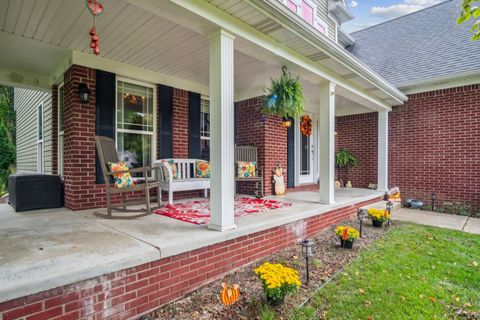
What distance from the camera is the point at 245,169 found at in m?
5.12

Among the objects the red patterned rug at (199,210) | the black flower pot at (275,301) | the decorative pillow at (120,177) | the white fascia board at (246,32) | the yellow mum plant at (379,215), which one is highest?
the white fascia board at (246,32)

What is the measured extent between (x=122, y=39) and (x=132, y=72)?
886 mm

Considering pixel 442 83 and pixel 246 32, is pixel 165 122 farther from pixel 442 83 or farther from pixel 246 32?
pixel 442 83

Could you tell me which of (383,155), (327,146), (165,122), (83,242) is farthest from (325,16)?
(83,242)

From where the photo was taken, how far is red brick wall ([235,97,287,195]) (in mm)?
5461

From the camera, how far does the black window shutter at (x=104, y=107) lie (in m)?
→ 3.90

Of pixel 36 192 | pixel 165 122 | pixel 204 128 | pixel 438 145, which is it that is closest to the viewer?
pixel 36 192

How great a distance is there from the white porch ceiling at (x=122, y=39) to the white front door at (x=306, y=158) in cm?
265

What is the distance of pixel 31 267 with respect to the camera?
1.68 metres

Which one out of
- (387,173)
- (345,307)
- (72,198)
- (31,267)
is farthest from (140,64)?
(387,173)

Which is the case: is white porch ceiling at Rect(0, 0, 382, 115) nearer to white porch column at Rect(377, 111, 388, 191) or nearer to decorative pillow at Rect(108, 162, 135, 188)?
decorative pillow at Rect(108, 162, 135, 188)

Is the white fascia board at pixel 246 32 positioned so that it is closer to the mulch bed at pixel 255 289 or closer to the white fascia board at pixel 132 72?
the white fascia board at pixel 132 72

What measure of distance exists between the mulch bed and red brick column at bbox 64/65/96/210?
2.49 m

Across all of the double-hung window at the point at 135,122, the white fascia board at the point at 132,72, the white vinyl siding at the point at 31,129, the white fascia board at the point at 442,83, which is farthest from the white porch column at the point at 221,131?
the white fascia board at the point at 442,83
